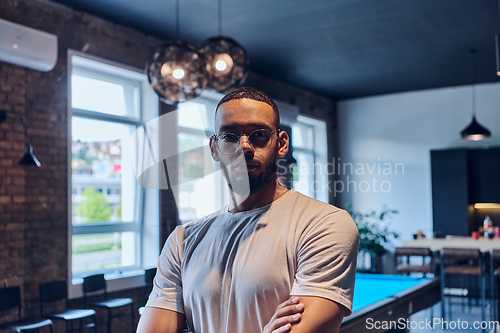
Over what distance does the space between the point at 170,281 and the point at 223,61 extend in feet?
7.18

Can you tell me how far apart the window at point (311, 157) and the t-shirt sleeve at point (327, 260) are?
759cm

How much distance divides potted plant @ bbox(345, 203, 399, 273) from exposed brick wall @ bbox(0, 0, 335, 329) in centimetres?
447

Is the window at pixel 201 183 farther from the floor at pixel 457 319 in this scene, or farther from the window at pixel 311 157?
the floor at pixel 457 319

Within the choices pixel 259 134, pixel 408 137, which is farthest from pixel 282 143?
pixel 408 137

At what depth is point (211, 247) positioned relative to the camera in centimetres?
138

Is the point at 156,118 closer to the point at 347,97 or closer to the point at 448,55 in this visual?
the point at 448,55

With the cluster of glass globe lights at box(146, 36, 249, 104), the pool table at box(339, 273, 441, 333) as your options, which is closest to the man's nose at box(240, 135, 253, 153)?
the pool table at box(339, 273, 441, 333)

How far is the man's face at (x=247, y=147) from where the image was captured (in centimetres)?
133

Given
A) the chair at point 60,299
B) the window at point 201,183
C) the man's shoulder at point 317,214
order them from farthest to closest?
1. the window at point 201,183
2. the chair at point 60,299
3. the man's shoulder at point 317,214

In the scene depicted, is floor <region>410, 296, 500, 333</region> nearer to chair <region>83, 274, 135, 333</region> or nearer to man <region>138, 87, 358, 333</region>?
chair <region>83, 274, 135, 333</region>

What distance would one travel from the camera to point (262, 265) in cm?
124

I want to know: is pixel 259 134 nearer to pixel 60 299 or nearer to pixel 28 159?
pixel 28 159

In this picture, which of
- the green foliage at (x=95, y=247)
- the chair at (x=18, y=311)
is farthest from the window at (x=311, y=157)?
the chair at (x=18, y=311)

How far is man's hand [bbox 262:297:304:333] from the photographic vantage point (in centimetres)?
116
